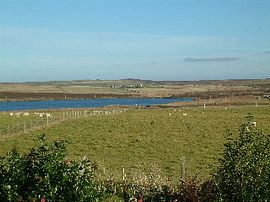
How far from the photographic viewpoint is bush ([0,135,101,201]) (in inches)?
400

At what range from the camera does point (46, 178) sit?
10008mm

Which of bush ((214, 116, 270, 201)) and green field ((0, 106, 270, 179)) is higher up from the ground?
bush ((214, 116, 270, 201))

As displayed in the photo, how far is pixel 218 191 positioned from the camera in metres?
12.3

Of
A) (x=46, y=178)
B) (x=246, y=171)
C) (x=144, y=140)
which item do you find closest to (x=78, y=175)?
(x=46, y=178)

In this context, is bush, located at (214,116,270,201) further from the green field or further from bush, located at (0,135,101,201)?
the green field

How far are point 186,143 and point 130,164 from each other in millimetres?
10310

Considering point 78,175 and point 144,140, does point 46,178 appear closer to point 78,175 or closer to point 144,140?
point 78,175

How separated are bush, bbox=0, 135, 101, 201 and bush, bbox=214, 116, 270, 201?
3368 millimetres

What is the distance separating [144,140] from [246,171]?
33.2 m

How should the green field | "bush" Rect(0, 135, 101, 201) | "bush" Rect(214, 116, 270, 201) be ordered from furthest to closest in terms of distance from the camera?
1. the green field
2. "bush" Rect(214, 116, 270, 201)
3. "bush" Rect(0, 135, 101, 201)

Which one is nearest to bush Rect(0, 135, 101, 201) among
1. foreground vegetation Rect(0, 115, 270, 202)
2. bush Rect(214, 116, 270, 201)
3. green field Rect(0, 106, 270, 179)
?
foreground vegetation Rect(0, 115, 270, 202)

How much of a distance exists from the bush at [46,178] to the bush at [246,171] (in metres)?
3.37

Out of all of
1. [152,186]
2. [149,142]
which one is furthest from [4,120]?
[152,186]

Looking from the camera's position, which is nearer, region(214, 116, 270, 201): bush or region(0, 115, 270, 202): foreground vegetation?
region(0, 115, 270, 202): foreground vegetation
